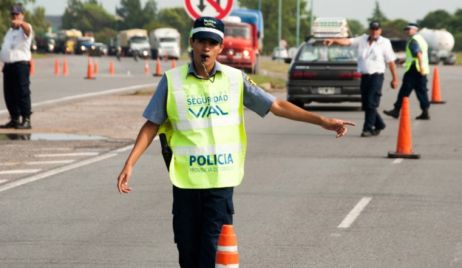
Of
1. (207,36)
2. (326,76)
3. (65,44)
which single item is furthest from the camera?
(65,44)

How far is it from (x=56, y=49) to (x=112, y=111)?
4155 inches

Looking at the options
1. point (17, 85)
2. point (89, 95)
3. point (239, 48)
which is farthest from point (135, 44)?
point (17, 85)

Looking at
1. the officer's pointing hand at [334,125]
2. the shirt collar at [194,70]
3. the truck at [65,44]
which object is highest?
the shirt collar at [194,70]

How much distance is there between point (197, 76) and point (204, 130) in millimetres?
294

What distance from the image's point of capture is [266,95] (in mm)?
7578

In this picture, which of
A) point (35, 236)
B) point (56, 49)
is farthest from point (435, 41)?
point (35, 236)

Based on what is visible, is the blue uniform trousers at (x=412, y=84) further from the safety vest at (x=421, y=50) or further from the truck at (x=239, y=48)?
the truck at (x=239, y=48)

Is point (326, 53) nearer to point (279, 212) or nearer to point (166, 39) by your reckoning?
point (279, 212)

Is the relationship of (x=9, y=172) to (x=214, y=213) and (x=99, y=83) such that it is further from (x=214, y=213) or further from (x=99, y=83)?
(x=99, y=83)

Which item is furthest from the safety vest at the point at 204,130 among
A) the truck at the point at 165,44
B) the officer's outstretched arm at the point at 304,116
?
the truck at the point at 165,44

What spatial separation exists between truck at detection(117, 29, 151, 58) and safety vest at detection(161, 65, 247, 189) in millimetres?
86385

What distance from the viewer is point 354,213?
1230cm

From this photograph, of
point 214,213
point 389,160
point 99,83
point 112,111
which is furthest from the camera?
point 99,83

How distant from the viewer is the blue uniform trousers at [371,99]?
821 inches
